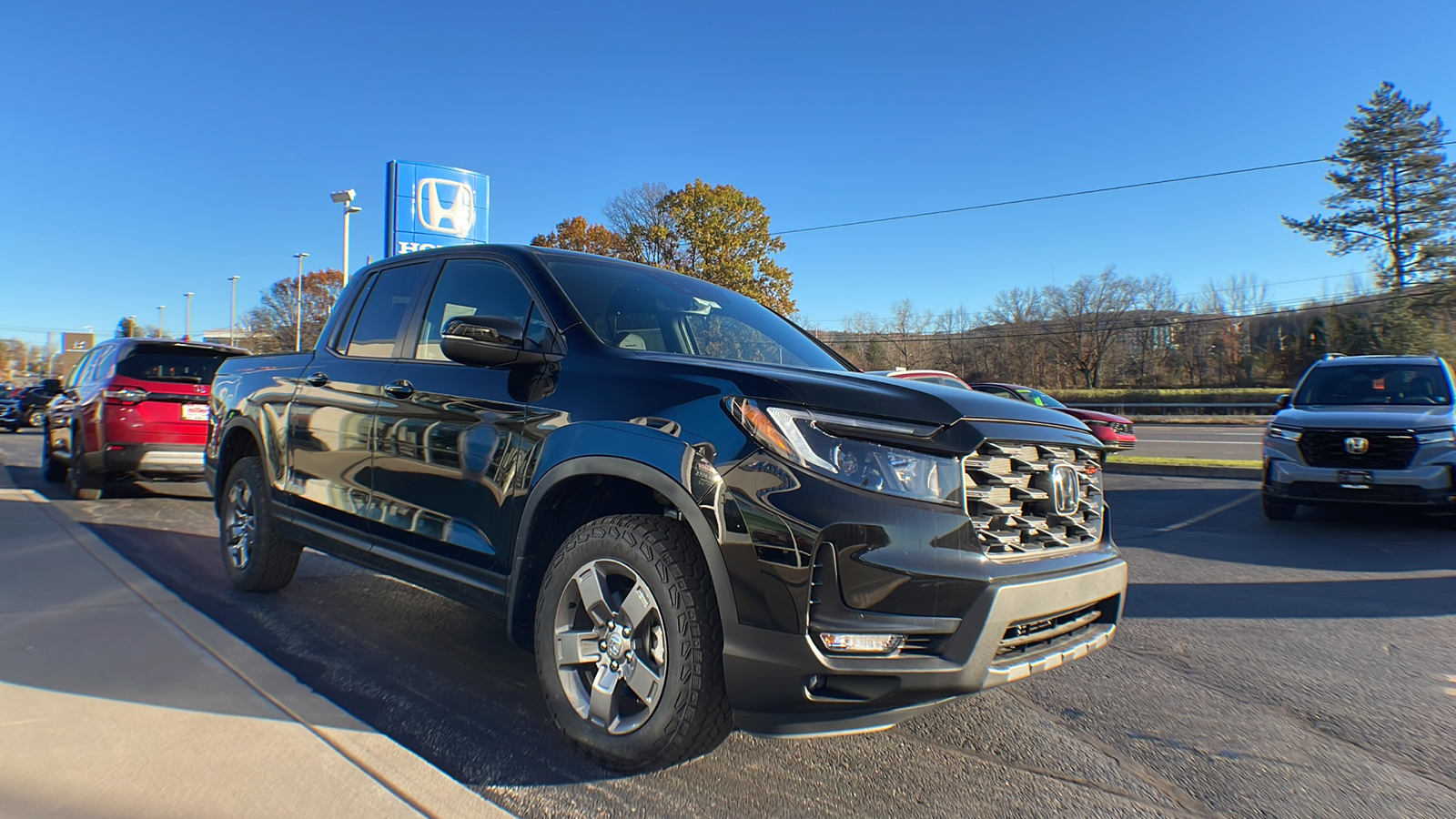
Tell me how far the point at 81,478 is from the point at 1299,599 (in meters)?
10.9

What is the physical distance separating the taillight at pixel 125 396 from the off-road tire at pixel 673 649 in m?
7.98

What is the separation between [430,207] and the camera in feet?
71.8

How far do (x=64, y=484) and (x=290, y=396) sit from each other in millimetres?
9092

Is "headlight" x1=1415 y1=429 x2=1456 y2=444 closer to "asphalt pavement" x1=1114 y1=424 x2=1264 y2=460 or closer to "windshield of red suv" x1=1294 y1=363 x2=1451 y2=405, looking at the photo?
"windshield of red suv" x1=1294 y1=363 x2=1451 y2=405

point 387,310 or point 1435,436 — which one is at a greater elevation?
point 387,310

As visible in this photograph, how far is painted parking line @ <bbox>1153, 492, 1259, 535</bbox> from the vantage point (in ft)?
26.3

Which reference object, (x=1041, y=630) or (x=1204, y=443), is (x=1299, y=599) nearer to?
(x=1041, y=630)

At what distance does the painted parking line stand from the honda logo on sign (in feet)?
61.7

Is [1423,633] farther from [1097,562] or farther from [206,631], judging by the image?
[206,631]

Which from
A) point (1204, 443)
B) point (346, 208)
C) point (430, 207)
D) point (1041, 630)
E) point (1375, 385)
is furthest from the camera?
point (346, 208)

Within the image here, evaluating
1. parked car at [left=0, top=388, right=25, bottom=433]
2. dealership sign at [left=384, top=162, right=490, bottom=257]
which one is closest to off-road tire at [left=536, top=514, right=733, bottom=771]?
dealership sign at [left=384, top=162, right=490, bottom=257]

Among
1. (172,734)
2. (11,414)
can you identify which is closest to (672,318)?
(172,734)

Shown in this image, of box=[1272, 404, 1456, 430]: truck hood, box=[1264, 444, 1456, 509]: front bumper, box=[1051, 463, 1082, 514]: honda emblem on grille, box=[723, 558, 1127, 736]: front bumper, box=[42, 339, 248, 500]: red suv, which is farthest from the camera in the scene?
box=[42, 339, 248, 500]: red suv

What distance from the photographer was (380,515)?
145 inches
